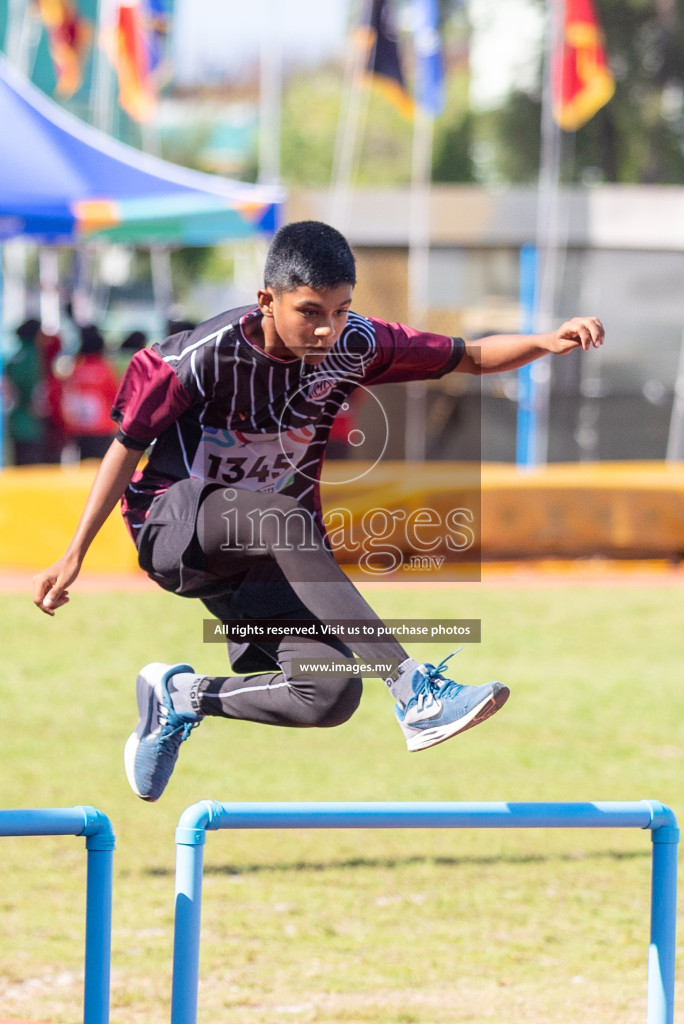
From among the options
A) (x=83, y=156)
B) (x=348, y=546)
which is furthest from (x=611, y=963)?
(x=83, y=156)

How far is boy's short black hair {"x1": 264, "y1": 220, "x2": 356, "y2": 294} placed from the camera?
3013 millimetres

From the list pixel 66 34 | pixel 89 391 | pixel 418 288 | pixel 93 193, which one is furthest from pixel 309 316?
pixel 66 34

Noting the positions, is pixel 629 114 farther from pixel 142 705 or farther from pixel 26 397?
pixel 142 705

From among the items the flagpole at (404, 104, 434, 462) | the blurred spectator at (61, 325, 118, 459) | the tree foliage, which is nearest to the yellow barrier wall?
the blurred spectator at (61, 325, 118, 459)

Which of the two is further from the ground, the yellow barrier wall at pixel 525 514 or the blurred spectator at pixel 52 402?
the blurred spectator at pixel 52 402

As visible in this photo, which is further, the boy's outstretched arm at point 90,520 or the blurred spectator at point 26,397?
the blurred spectator at point 26,397

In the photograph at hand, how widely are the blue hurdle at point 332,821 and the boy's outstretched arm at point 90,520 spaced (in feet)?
1.93

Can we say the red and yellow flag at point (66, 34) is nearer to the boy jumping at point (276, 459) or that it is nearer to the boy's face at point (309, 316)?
the boy jumping at point (276, 459)

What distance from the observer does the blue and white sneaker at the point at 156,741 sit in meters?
3.65

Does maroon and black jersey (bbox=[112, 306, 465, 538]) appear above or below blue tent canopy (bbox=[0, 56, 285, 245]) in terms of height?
below

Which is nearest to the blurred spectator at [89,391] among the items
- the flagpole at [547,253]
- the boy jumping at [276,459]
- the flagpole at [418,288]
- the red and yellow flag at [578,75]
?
the flagpole at [418,288]

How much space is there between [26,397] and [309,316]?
1022 cm

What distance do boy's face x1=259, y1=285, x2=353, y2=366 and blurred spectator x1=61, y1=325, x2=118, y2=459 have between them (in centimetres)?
962

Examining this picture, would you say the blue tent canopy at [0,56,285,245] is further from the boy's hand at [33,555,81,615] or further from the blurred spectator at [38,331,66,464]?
the boy's hand at [33,555,81,615]
